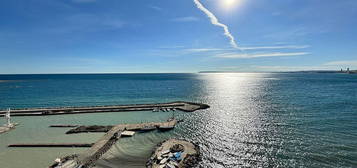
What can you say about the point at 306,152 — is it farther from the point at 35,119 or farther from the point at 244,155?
the point at 35,119

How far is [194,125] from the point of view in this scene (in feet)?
181

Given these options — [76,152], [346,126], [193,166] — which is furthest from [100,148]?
[346,126]

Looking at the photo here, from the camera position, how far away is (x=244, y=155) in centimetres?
3597

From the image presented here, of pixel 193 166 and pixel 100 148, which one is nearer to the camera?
pixel 193 166

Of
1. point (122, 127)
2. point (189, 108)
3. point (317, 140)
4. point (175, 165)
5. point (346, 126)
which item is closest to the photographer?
point (175, 165)

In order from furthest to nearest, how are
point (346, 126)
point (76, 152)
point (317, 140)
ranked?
point (346, 126), point (317, 140), point (76, 152)

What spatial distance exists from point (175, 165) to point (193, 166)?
325 centimetres

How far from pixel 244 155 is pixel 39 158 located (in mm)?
37572

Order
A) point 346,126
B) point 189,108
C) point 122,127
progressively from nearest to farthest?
1. point 346,126
2. point 122,127
3. point 189,108

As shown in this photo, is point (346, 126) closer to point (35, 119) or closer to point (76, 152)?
point (76, 152)

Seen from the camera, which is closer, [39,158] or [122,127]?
[39,158]

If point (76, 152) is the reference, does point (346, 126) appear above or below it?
above

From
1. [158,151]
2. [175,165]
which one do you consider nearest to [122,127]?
[158,151]

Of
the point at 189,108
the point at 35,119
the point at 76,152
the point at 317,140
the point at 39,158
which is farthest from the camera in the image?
the point at 189,108
